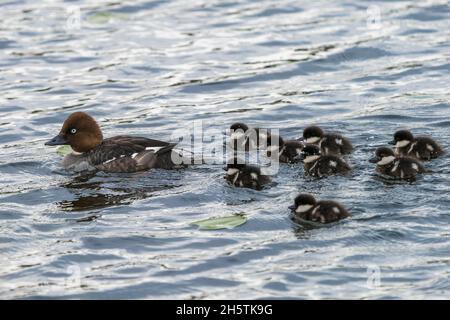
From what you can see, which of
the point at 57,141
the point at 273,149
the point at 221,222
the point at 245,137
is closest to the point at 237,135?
the point at 245,137

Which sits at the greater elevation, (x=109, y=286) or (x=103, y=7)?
(x=103, y=7)

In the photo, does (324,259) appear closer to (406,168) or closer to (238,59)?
(406,168)

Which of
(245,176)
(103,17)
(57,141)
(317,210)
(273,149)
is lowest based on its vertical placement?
(317,210)

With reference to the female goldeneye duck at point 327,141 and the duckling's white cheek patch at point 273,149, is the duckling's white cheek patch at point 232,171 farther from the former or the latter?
the female goldeneye duck at point 327,141

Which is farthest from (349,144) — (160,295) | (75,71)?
(75,71)

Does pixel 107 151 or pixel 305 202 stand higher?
pixel 107 151

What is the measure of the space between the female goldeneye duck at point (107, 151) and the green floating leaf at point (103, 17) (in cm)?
574

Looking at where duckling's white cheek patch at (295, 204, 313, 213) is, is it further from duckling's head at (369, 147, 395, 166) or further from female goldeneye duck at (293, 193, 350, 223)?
duckling's head at (369, 147, 395, 166)

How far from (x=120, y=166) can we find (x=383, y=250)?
136 inches

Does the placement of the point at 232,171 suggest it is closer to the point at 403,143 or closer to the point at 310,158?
the point at 310,158

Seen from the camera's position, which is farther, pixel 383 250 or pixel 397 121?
pixel 397 121

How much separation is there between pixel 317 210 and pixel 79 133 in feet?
10.7

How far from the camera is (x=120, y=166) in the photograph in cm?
1085

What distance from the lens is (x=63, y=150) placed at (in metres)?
11.9
